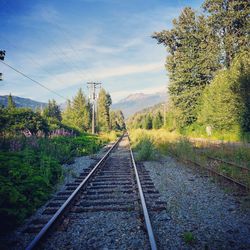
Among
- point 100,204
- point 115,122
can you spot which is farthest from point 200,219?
point 115,122

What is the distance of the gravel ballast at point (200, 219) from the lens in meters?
3.89

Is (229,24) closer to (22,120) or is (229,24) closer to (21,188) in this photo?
(22,120)

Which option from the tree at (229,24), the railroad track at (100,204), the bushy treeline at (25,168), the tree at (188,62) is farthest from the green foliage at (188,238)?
the tree at (188,62)

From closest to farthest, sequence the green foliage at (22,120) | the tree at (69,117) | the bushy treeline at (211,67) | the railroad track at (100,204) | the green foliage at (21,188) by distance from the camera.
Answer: the railroad track at (100,204) → the green foliage at (21,188) → the green foliage at (22,120) → the bushy treeline at (211,67) → the tree at (69,117)

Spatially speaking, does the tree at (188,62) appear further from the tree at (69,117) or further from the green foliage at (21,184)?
the green foliage at (21,184)

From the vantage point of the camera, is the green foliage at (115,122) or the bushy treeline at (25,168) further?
the green foliage at (115,122)

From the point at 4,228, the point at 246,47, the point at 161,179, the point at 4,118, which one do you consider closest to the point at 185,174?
the point at 161,179

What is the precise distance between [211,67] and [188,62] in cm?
367

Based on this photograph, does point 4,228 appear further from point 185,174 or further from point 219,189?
point 185,174

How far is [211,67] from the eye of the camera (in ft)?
107

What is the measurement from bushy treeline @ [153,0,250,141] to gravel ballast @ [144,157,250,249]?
18.2m

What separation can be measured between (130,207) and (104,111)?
202 feet

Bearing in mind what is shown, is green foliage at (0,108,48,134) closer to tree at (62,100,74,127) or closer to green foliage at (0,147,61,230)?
green foliage at (0,147,61,230)

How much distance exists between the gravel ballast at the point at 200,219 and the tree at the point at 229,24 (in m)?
27.5
